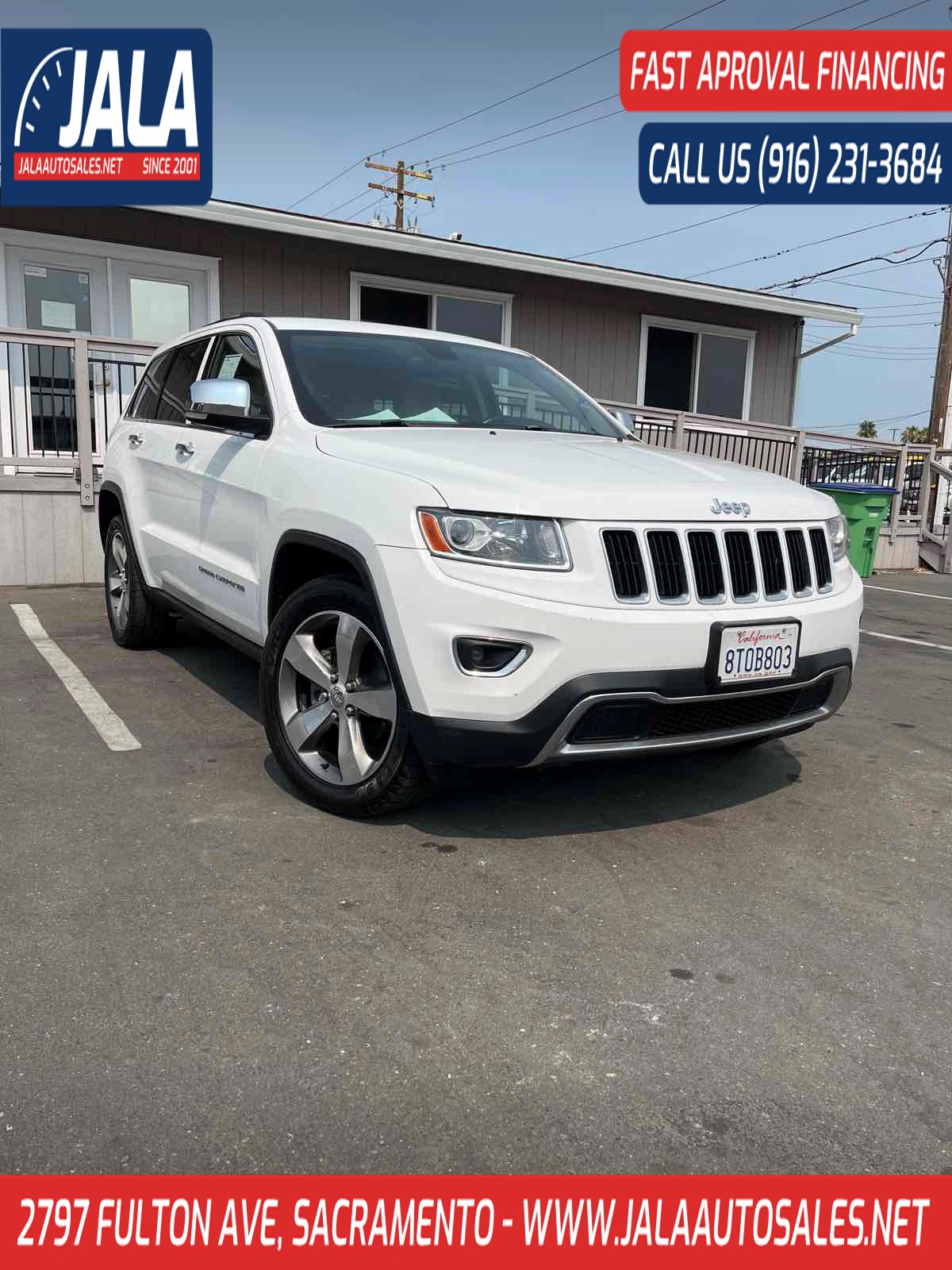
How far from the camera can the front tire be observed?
334 centimetres

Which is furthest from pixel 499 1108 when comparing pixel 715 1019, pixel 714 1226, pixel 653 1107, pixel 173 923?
pixel 173 923

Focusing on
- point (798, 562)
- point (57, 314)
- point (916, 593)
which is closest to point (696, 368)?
point (916, 593)

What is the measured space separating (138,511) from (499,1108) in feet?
14.0

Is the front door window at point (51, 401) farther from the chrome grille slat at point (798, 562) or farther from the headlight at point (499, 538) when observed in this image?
the chrome grille slat at point (798, 562)

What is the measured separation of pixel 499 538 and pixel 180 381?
3.05 metres

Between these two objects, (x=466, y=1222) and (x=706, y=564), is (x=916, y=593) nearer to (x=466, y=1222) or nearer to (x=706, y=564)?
(x=706, y=564)

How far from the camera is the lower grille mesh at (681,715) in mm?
3098

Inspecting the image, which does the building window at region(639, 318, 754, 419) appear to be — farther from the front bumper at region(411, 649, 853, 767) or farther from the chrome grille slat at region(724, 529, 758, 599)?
the front bumper at region(411, 649, 853, 767)

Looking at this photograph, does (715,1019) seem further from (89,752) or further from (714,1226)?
(89,752)

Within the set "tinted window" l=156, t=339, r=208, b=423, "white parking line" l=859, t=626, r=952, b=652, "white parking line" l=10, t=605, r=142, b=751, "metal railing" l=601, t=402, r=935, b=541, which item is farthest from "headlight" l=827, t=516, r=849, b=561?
"metal railing" l=601, t=402, r=935, b=541

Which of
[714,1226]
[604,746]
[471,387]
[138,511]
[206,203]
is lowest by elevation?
Answer: [714,1226]

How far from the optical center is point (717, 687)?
321 centimetres

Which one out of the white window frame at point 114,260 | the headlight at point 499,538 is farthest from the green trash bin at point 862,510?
the headlight at point 499,538

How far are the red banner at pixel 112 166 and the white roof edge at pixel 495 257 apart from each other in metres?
0.45
